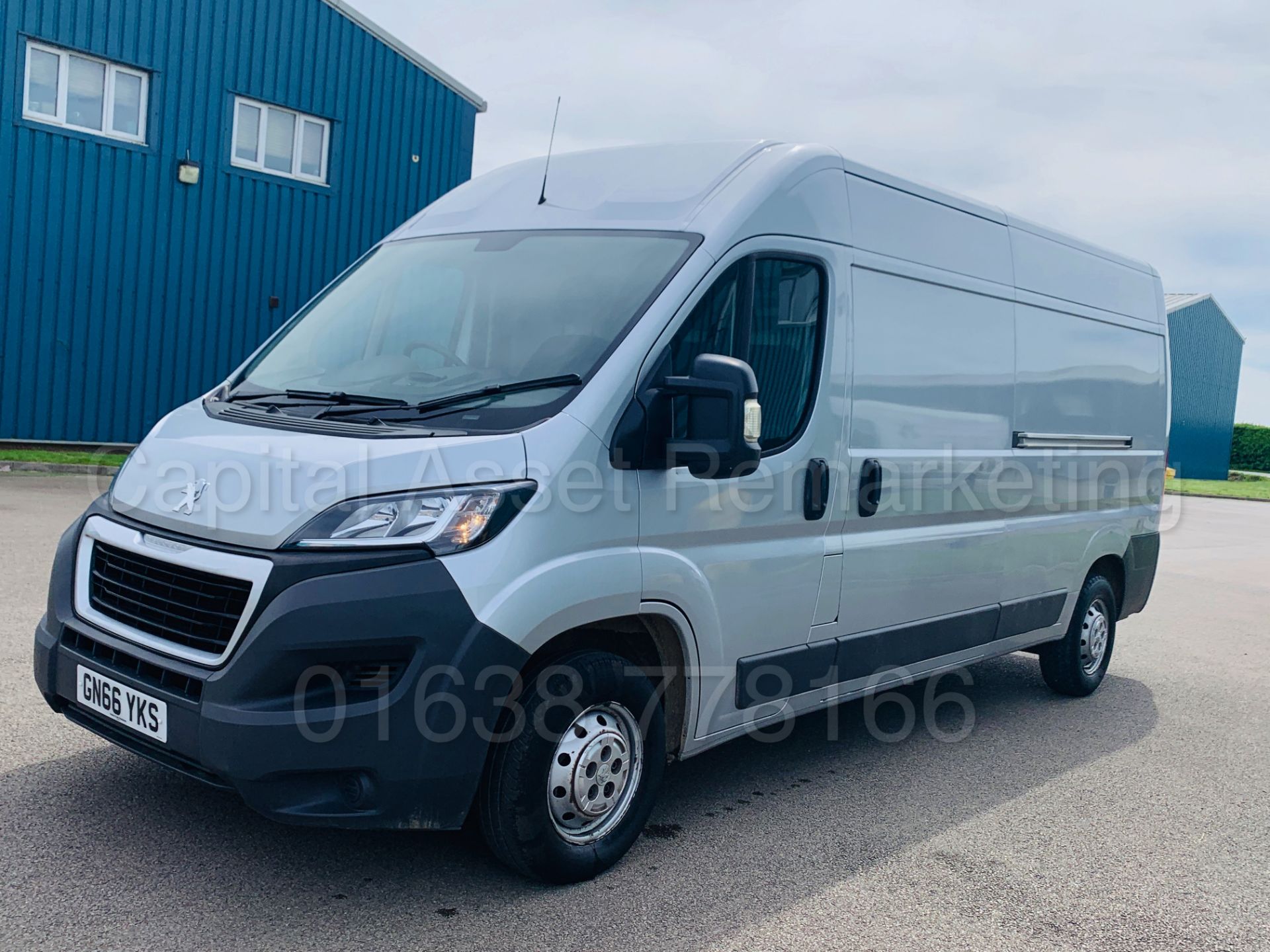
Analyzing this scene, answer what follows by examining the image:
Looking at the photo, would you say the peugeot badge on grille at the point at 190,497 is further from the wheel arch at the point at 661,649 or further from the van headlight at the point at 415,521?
the wheel arch at the point at 661,649

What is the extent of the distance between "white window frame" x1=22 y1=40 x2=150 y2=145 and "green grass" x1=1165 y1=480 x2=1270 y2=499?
2280 centimetres

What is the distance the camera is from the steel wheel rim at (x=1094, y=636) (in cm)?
697

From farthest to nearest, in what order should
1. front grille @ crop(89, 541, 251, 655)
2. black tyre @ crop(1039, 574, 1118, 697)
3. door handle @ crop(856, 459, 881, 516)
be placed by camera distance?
black tyre @ crop(1039, 574, 1118, 697), door handle @ crop(856, 459, 881, 516), front grille @ crop(89, 541, 251, 655)

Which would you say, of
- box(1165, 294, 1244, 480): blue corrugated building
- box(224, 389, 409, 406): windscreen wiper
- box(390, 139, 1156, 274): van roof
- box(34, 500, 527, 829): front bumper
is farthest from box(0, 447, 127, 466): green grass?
box(1165, 294, 1244, 480): blue corrugated building

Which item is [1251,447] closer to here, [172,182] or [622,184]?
[172,182]

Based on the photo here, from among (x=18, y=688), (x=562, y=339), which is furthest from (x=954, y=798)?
(x=18, y=688)

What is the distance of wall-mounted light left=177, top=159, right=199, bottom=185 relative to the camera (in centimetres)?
1708

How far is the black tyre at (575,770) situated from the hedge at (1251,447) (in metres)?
53.4

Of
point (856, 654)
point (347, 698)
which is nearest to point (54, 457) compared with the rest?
point (856, 654)

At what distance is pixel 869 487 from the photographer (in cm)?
475

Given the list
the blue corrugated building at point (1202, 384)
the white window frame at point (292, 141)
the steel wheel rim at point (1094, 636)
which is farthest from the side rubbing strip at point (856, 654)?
the blue corrugated building at point (1202, 384)

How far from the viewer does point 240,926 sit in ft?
10.9

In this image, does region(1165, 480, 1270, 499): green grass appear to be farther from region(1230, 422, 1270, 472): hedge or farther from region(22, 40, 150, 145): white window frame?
region(22, 40, 150, 145): white window frame

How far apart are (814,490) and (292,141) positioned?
16000mm
